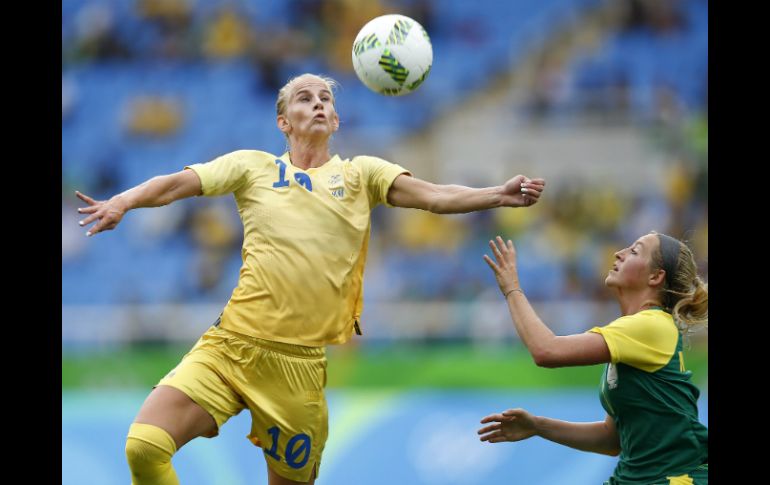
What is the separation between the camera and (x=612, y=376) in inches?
210

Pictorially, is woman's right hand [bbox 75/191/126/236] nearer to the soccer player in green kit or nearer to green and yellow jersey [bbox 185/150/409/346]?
green and yellow jersey [bbox 185/150/409/346]

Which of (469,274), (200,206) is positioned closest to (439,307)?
(469,274)

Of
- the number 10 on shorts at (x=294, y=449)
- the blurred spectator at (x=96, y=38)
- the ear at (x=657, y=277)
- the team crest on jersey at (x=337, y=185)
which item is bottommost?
the number 10 on shorts at (x=294, y=449)

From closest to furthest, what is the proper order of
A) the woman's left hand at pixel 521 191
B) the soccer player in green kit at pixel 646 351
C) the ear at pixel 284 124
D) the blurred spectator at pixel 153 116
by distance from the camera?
the soccer player in green kit at pixel 646 351
the woman's left hand at pixel 521 191
the ear at pixel 284 124
the blurred spectator at pixel 153 116

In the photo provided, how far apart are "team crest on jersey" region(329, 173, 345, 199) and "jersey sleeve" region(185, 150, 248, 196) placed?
50cm

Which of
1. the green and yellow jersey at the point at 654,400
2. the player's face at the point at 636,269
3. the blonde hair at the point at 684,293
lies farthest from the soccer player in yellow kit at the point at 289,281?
the green and yellow jersey at the point at 654,400

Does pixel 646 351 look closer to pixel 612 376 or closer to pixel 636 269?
pixel 612 376

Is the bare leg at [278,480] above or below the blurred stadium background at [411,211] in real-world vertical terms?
below

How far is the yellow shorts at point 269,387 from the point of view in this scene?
224 inches

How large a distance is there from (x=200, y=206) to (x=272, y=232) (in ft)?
33.3

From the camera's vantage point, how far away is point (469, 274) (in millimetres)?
14578

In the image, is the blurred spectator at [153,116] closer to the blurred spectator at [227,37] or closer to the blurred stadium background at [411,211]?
the blurred stadium background at [411,211]

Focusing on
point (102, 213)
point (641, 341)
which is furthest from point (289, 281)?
point (641, 341)

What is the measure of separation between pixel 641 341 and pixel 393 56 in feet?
7.02
